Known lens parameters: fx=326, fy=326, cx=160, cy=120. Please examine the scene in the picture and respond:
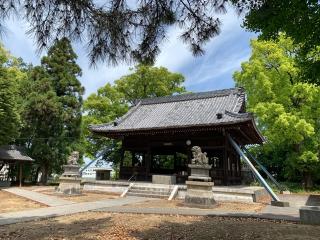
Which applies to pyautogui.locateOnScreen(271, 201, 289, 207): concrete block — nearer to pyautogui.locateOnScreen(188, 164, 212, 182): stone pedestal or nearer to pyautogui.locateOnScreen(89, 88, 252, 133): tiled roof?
pyautogui.locateOnScreen(188, 164, 212, 182): stone pedestal

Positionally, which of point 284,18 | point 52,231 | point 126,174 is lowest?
point 52,231

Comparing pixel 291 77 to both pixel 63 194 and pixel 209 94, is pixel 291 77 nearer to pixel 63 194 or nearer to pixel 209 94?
pixel 209 94

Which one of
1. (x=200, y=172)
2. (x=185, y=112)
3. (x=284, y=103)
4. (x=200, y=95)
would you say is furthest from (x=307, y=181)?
(x=200, y=172)

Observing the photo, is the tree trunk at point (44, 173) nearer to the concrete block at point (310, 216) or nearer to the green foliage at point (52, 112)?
the green foliage at point (52, 112)

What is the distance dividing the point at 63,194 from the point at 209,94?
487 inches

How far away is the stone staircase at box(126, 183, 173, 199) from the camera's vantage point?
57.7 feet

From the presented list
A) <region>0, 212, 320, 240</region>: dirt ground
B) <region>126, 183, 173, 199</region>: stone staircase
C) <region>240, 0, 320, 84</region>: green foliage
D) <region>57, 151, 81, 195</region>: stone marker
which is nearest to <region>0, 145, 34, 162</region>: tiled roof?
<region>57, 151, 81, 195</region>: stone marker

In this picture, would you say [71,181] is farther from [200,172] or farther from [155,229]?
[155,229]

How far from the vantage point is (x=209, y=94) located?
2395cm

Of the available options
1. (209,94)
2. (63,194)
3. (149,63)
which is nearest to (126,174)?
(63,194)

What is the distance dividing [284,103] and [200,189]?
15.3 meters

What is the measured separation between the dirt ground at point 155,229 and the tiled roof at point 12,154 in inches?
690

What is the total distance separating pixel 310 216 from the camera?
29.1 ft

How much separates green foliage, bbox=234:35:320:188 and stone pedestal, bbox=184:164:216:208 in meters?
12.1
